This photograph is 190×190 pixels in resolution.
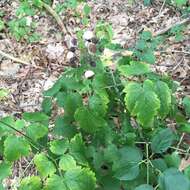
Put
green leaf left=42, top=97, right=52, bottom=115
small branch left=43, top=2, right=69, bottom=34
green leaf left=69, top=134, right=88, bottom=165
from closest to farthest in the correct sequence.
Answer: green leaf left=69, top=134, right=88, bottom=165
green leaf left=42, top=97, right=52, bottom=115
small branch left=43, top=2, right=69, bottom=34

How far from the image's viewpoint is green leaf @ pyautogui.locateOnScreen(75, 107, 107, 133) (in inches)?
75.2

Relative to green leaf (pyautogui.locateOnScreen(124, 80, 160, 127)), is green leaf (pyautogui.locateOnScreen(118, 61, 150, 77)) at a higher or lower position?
higher

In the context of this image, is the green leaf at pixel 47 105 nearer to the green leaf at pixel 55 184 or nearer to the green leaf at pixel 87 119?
the green leaf at pixel 87 119

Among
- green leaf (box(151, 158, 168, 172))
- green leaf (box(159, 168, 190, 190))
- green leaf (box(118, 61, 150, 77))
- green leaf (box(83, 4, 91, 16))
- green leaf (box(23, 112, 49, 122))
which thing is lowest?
green leaf (box(151, 158, 168, 172))

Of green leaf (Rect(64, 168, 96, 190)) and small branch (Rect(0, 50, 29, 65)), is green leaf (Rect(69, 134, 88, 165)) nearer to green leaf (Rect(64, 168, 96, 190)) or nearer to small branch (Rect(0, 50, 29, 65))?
green leaf (Rect(64, 168, 96, 190))

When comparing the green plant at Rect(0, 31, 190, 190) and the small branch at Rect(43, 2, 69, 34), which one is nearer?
the green plant at Rect(0, 31, 190, 190)

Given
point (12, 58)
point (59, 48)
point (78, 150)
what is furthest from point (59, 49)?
point (78, 150)

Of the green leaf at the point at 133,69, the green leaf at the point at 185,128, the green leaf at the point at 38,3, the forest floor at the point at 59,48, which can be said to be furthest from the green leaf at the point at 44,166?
the green leaf at the point at 38,3

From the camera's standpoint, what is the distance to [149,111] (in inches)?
69.8

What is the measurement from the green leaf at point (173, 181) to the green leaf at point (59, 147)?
412 mm

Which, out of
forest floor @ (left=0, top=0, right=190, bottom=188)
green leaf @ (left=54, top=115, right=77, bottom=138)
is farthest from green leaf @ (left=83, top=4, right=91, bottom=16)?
green leaf @ (left=54, top=115, right=77, bottom=138)

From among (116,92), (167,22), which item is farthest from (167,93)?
(167,22)

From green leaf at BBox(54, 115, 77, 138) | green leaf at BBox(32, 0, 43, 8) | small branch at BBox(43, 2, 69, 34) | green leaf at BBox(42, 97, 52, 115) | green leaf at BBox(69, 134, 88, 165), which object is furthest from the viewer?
green leaf at BBox(32, 0, 43, 8)

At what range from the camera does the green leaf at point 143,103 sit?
5.81 ft
